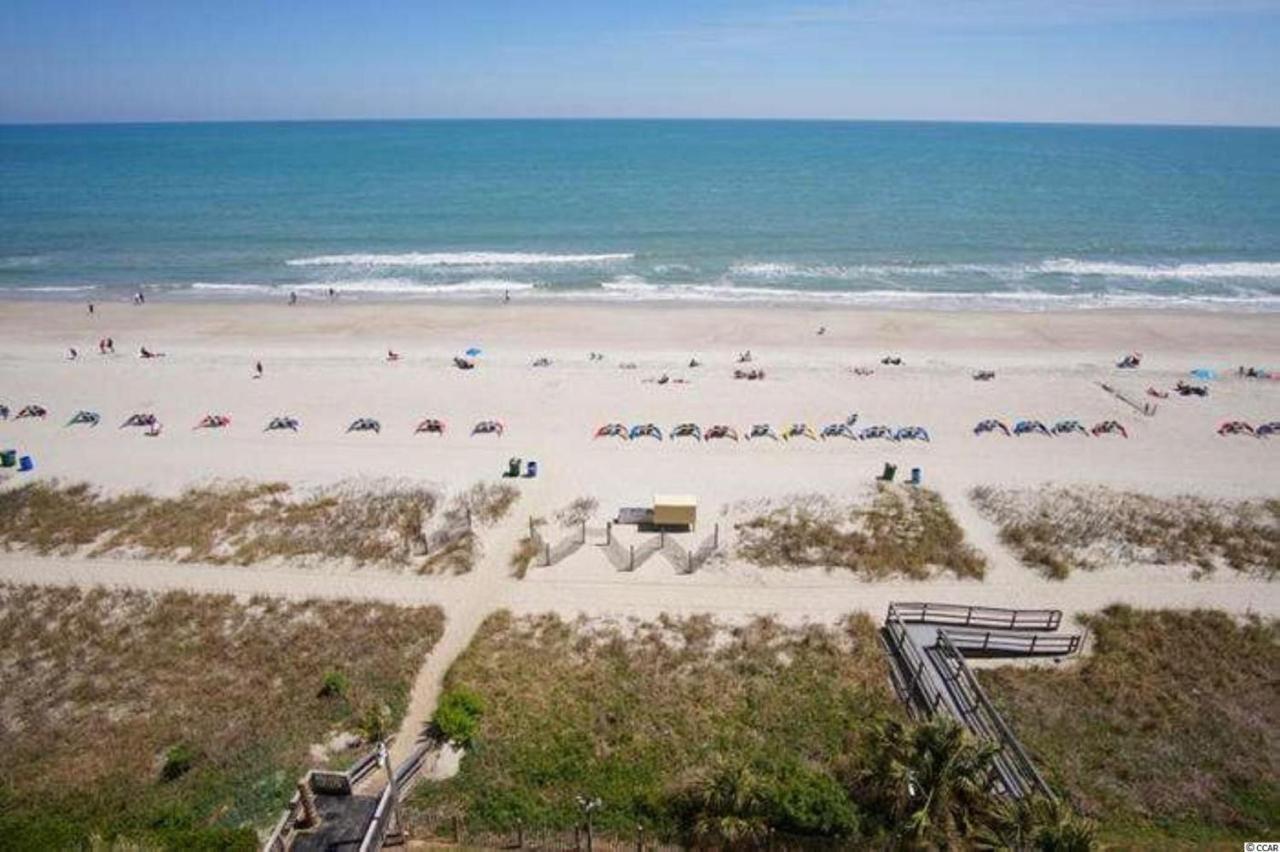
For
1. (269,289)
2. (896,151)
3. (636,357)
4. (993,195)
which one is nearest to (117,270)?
(269,289)

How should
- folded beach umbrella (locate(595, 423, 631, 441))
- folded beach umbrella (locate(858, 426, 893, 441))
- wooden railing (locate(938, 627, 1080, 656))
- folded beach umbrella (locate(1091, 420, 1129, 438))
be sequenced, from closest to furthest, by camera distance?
wooden railing (locate(938, 627, 1080, 656)) < folded beach umbrella (locate(858, 426, 893, 441)) < folded beach umbrella (locate(595, 423, 631, 441)) < folded beach umbrella (locate(1091, 420, 1129, 438))

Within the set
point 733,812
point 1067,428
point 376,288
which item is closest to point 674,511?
point 733,812

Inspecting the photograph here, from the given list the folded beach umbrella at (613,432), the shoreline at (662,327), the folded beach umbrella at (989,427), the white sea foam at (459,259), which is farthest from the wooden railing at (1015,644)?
the white sea foam at (459,259)

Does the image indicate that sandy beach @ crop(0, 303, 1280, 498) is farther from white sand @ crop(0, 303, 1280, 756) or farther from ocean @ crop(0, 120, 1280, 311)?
ocean @ crop(0, 120, 1280, 311)

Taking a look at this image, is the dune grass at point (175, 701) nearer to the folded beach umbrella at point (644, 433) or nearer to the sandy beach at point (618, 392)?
the sandy beach at point (618, 392)

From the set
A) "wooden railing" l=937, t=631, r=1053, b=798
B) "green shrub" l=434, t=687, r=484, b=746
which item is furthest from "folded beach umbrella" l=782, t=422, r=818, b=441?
"green shrub" l=434, t=687, r=484, b=746

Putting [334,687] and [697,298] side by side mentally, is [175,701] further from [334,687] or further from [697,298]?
[697,298]

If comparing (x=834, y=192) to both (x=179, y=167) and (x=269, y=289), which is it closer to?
(x=269, y=289)
